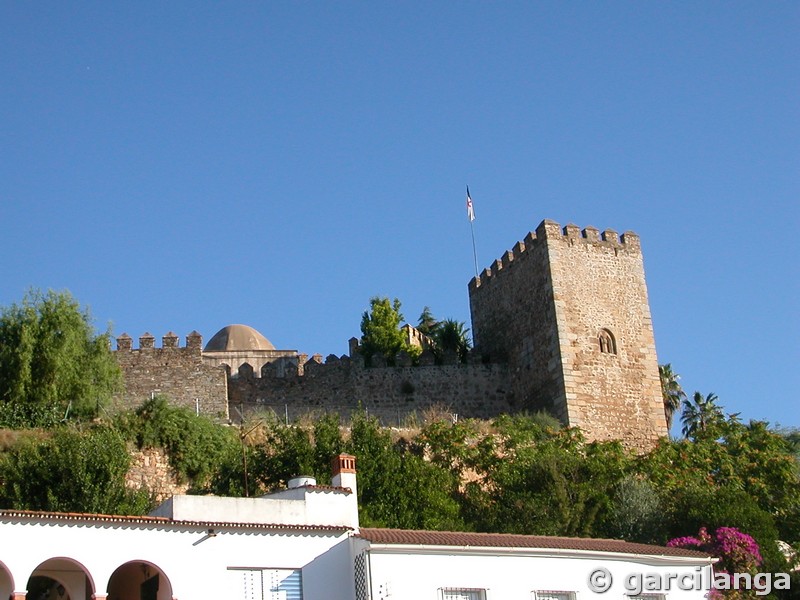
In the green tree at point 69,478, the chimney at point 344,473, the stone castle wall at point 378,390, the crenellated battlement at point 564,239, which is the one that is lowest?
the chimney at point 344,473

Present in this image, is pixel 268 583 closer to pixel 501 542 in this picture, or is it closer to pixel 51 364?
pixel 501 542

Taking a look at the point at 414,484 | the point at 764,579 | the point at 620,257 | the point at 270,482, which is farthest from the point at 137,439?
the point at 620,257

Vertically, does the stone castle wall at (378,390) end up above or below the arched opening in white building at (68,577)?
above

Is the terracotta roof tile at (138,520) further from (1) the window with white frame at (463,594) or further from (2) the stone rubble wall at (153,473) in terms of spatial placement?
(2) the stone rubble wall at (153,473)

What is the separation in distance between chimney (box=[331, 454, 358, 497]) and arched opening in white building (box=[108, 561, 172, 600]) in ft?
12.1

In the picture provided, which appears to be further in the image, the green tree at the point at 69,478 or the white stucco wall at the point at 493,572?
the green tree at the point at 69,478

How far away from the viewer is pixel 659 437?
36188mm

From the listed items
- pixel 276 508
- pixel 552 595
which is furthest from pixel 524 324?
pixel 276 508

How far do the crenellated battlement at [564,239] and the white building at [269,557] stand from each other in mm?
17966

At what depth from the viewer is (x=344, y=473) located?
21.8 metres

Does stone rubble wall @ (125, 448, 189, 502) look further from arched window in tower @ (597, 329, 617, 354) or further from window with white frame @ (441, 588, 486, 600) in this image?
arched window in tower @ (597, 329, 617, 354)

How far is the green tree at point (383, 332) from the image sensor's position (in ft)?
132

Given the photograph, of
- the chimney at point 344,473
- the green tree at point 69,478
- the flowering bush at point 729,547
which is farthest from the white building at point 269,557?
the green tree at point 69,478

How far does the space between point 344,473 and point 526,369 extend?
17.1 metres
